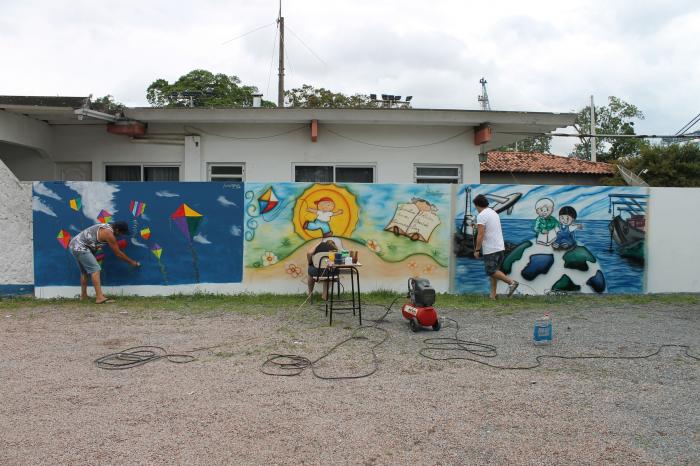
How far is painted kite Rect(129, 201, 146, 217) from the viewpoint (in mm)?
9609

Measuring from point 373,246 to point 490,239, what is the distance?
80.1 inches

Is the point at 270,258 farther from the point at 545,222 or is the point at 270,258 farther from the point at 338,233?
the point at 545,222

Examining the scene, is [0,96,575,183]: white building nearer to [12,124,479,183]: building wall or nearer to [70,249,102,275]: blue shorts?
[12,124,479,183]: building wall

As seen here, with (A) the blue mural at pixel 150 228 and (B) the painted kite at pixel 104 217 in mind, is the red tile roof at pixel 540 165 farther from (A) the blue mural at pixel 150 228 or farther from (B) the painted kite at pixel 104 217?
(B) the painted kite at pixel 104 217

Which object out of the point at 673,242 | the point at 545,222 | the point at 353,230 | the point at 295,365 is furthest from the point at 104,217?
the point at 673,242

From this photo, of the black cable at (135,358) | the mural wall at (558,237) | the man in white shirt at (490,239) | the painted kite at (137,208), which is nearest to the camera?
the black cable at (135,358)

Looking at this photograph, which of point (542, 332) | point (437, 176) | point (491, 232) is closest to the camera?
point (542, 332)

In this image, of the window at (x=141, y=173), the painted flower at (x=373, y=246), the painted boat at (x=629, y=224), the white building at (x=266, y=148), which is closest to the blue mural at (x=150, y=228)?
the painted flower at (x=373, y=246)

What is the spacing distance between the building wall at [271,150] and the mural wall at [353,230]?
3.18 meters

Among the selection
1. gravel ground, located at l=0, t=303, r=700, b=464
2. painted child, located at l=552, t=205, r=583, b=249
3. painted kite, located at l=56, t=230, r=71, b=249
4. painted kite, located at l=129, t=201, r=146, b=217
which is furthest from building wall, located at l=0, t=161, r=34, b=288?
painted child, located at l=552, t=205, r=583, b=249

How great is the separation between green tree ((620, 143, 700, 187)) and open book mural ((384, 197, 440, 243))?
929 inches

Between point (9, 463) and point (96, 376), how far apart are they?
1808 millimetres

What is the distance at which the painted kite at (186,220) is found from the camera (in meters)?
9.69

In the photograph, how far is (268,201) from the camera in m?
9.84
